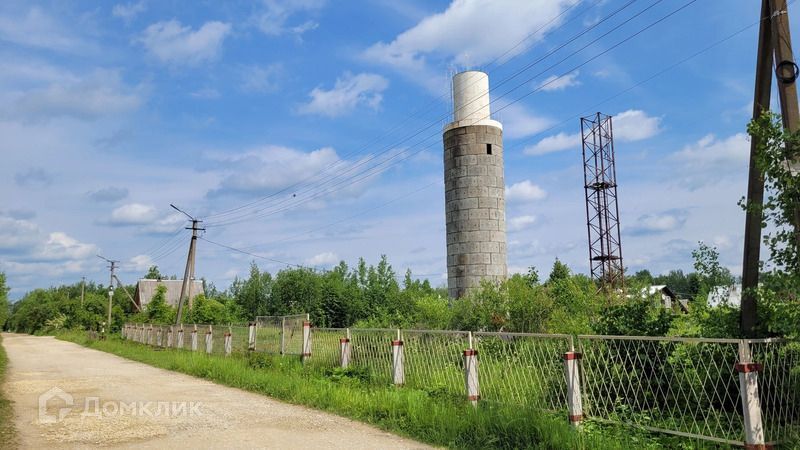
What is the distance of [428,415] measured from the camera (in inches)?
318

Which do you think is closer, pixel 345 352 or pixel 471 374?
pixel 471 374

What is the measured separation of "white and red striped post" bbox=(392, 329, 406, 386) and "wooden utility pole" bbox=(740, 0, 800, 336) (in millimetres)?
5678

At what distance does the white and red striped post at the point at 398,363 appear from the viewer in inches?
424

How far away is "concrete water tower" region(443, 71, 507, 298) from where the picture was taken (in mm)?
23734

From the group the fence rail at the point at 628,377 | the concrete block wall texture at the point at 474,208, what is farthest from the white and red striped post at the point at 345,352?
the concrete block wall texture at the point at 474,208

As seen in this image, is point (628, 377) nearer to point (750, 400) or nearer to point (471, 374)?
point (750, 400)

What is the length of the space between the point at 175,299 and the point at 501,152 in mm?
57637

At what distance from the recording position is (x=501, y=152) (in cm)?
2470

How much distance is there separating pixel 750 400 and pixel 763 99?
11.2 feet

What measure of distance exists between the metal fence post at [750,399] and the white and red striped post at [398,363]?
6.13 meters

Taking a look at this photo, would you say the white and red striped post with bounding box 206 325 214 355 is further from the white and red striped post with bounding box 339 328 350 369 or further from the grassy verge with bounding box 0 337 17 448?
the white and red striped post with bounding box 339 328 350 369

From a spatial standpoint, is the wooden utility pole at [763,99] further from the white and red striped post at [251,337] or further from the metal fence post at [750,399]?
the white and red striped post at [251,337]

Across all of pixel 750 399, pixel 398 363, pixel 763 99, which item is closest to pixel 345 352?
pixel 398 363

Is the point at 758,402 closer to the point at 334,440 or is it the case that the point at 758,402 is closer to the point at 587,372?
the point at 587,372
